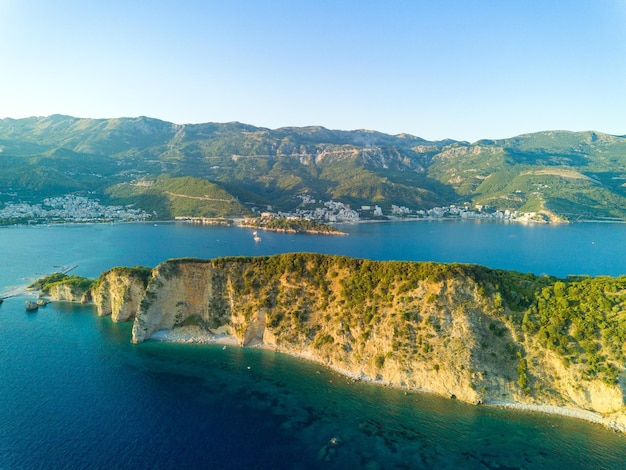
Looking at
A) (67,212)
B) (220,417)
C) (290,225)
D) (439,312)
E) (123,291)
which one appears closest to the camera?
(220,417)

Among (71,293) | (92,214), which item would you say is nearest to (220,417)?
(71,293)

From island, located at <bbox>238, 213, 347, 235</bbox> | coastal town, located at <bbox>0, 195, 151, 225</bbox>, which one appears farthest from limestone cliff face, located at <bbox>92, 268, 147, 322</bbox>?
coastal town, located at <bbox>0, 195, 151, 225</bbox>

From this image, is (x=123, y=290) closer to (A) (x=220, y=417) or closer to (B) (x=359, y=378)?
(A) (x=220, y=417)

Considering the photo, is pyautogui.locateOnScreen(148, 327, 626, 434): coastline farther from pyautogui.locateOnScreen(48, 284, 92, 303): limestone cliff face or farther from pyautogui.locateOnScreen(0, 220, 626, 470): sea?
pyautogui.locateOnScreen(48, 284, 92, 303): limestone cliff face

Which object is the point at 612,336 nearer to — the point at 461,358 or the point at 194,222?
the point at 461,358

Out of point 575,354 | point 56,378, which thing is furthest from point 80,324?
point 575,354

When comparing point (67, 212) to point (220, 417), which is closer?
point (220, 417)
